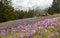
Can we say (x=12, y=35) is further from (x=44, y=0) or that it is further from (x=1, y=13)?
(x=44, y=0)

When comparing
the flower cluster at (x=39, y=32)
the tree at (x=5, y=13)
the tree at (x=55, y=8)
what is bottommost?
the tree at (x=55, y=8)

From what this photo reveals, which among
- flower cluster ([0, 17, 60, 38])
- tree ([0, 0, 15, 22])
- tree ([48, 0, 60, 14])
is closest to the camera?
flower cluster ([0, 17, 60, 38])

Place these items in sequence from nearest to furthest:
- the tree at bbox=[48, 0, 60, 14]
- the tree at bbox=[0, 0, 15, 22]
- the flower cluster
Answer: the flower cluster < the tree at bbox=[0, 0, 15, 22] < the tree at bbox=[48, 0, 60, 14]

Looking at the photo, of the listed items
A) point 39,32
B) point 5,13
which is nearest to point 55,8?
point 5,13

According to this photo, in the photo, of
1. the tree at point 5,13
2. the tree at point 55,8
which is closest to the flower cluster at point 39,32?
the tree at point 5,13

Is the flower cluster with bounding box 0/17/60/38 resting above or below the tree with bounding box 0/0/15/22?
above

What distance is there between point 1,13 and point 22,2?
17.0 metres

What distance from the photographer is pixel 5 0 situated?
24.8 metres

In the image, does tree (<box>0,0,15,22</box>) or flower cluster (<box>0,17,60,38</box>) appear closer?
flower cluster (<box>0,17,60,38</box>)

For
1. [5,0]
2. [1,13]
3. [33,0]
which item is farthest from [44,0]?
[1,13]

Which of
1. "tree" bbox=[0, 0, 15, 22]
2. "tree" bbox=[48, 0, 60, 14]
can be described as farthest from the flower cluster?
"tree" bbox=[48, 0, 60, 14]

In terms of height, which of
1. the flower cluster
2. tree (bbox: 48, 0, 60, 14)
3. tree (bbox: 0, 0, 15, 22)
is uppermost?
the flower cluster

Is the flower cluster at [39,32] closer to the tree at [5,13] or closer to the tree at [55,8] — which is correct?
the tree at [5,13]

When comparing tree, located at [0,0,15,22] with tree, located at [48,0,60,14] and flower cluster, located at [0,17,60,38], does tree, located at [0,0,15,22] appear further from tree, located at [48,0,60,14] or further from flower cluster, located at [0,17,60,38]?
flower cluster, located at [0,17,60,38]
